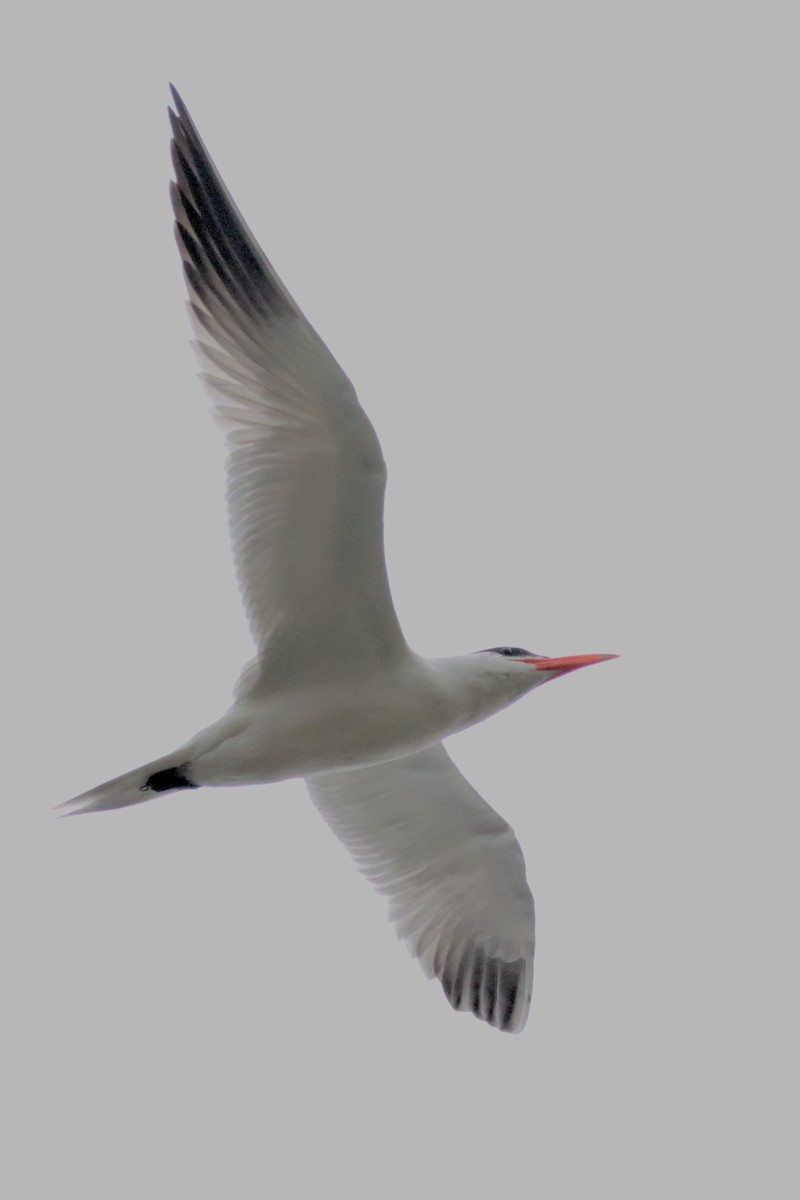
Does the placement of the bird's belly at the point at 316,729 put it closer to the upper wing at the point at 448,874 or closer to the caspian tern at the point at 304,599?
the caspian tern at the point at 304,599

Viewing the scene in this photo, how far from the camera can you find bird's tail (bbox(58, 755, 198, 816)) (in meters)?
7.53

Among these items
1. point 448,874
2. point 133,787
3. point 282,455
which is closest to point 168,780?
point 133,787

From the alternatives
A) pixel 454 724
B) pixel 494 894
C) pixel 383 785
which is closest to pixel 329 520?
pixel 454 724

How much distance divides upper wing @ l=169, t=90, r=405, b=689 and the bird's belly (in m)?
0.17

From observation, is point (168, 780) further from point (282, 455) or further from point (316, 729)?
point (282, 455)

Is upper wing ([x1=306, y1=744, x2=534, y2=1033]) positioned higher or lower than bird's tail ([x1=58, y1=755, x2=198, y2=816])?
lower

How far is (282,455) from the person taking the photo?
725cm

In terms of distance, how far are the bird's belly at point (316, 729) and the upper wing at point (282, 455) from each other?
168mm

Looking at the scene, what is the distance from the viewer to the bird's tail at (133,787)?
296 inches

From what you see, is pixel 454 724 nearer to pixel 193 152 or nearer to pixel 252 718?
Result: pixel 252 718

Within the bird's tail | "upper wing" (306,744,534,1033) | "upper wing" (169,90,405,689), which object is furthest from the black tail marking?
"upper wing" (306,744,534,1033)

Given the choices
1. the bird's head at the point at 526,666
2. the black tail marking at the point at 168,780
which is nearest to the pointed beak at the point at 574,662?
the bird's head at the point at 526,666

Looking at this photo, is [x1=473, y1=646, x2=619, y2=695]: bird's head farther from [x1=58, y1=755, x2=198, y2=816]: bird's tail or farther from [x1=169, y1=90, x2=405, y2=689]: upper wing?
[x1=58, y1=755, x2=198, y2=816]: bird's tail

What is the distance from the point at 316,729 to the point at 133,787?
89 centimetres
